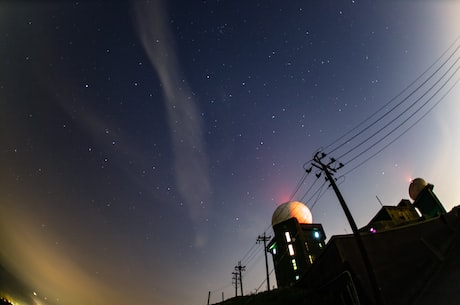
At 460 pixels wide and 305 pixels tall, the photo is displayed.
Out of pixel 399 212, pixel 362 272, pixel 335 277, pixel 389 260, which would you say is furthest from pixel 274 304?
pixel 399 212

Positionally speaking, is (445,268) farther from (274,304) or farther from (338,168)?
(274,304)

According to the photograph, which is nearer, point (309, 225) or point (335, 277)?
point (335, 277)

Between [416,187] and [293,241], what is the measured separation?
1932 centimetres

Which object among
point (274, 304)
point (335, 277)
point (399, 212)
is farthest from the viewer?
point (399, 212)

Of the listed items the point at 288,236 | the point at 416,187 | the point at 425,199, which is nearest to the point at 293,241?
the point at 288,236

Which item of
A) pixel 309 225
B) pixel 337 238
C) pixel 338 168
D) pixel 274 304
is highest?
pixel 309 225

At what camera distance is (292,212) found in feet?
142

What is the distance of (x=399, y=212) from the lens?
33.6m

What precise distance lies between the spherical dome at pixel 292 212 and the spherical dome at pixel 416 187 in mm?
15398

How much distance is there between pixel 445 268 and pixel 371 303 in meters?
5.52

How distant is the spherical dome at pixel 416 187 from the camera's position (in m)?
35.2

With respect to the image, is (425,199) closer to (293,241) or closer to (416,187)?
(416,187)

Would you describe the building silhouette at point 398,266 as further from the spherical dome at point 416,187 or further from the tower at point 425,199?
the spherical dome at point 416,187

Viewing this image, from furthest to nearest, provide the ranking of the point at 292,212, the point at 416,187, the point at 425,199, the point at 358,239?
the point at 292,212 < the point at 416,187 < the point at 425,199 < the point at 358,239
